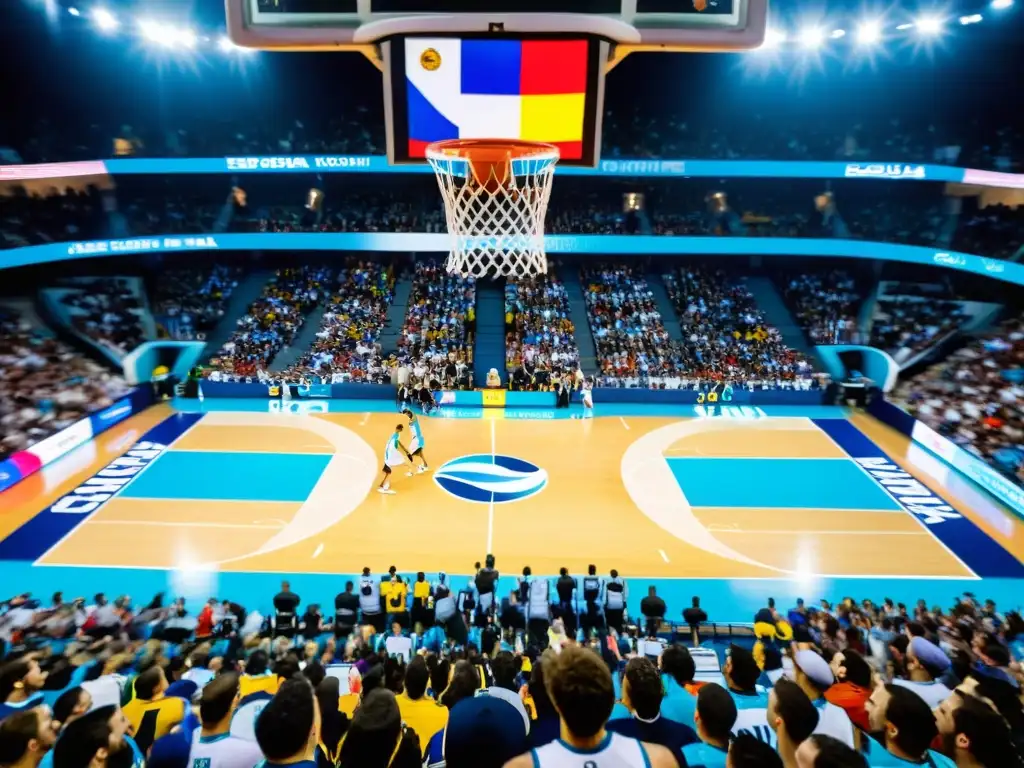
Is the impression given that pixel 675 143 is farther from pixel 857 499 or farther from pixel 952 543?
pixel 952 543

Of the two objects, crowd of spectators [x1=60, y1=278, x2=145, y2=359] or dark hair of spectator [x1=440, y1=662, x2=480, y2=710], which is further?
crowd of spectators [x1=60, y1=278, x2=145, y2=359]

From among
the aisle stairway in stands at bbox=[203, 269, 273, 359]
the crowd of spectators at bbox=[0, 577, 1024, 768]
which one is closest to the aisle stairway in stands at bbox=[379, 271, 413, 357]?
the aisle stairway in stands at bbox=[203, 269, 273, 359]

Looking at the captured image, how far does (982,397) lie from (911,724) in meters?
17.0

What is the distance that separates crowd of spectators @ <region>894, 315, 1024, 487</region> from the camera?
13.7 metres

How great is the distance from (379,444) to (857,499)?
407 inches

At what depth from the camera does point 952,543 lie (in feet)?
35.4

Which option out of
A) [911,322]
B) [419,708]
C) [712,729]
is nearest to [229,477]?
[419,708]

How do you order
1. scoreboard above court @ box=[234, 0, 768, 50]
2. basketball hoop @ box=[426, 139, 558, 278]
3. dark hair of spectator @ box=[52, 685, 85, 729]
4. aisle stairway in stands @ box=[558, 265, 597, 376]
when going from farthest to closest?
aisle stairway in stands @ box=[558, 265, 597, 376], basketball hoop @ box=[426, 139, 558, 278], scoreboard above court @ box=[234, 0, 768, 50], dark hair of spectator @ box=[52, 685, 85, 729]

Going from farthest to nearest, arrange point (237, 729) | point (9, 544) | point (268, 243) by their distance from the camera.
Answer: point (268, 243), point (9, 544), point (237, 729)

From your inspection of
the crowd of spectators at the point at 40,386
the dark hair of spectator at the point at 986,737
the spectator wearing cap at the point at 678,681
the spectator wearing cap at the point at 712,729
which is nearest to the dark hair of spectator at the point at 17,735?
the spectator wearing cap at the point at 712,729

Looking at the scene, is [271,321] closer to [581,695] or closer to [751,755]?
[581,695]

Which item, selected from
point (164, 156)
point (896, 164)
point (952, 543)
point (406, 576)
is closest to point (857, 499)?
point (952, 543)

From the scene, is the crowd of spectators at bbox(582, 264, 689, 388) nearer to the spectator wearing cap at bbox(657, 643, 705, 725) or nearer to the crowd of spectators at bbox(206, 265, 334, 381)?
the crowd of spectators at bbox(206, 265, 334, 381)

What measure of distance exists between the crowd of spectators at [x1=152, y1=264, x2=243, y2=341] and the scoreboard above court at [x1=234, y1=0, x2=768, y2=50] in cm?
1865
